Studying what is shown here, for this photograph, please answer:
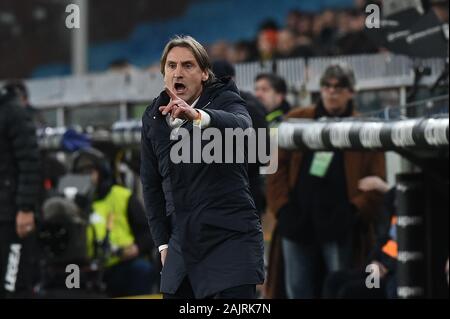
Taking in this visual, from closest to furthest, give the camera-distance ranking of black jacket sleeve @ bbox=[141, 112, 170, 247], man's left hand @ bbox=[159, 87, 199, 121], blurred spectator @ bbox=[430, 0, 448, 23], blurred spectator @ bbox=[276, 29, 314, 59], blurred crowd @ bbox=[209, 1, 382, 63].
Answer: man's left hand @ bbox=[159, 87, 199, 121], black jacket sleeve @ bbox=[141, 112, 170, 247], blurred spectator @ bbox=[430, 0, 448, 23], blurred crowd @ bbox=[209, 1, 382, 63], blurred spectator @ bbox=[276, 29, 314, 59]

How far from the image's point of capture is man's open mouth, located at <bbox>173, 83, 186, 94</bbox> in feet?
18.5

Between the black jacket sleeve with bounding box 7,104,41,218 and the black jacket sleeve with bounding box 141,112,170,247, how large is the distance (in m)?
3.39

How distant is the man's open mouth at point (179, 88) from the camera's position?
18.5 ft

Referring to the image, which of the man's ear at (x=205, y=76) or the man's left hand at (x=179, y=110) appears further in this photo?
the man's ear at (x=205, y=76)

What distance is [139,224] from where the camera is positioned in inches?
433

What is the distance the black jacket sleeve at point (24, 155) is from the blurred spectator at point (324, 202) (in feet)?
5.12

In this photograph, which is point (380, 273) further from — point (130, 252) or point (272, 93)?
point (130, 252)

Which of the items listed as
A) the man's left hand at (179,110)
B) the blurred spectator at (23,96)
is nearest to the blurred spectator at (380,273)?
the blurred spectator at (23,96)

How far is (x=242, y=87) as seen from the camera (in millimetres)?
11367

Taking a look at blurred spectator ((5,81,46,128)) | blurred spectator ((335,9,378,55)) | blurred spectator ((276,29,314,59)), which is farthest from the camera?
blurred spectator ((276,29,314,59))

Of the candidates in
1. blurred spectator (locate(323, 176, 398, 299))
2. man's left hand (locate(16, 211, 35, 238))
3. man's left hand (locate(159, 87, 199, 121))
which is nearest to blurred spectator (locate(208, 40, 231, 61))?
man's left hand (locate(16, 211, 35, 238))

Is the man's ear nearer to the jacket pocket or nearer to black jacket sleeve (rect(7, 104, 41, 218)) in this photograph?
the jacket pocket

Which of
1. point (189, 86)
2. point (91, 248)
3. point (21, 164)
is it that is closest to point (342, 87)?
point (21, 164)

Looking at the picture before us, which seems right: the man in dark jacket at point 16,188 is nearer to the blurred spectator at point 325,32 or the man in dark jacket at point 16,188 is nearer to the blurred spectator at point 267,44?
the blurred spectator at point 325,32
